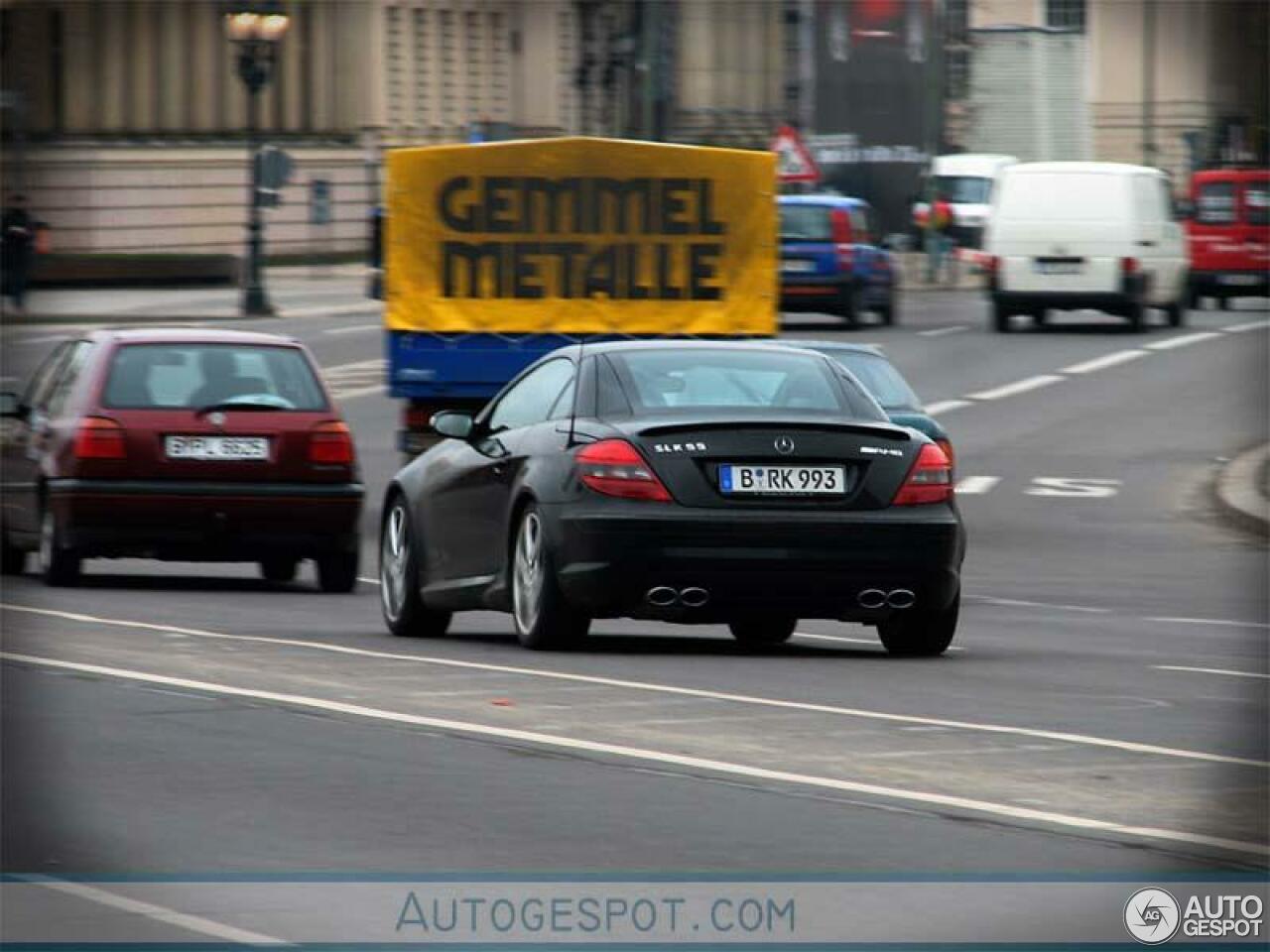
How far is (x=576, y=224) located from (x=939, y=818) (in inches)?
609

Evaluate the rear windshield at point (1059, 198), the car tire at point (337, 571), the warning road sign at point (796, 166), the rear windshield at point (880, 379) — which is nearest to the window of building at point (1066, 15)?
the car tire at point (337, 571)

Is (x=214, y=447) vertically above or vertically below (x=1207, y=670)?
above

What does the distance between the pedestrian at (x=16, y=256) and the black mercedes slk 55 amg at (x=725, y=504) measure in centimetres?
476

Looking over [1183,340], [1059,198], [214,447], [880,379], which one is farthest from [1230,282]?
[214,447]

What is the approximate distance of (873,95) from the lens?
87.2 feet

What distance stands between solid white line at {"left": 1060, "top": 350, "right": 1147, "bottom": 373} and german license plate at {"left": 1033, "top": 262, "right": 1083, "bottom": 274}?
1.91 metres

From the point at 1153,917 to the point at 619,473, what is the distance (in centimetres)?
694

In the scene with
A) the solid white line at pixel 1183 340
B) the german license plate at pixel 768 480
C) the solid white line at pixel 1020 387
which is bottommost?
the solid white line at pixel 1020 387

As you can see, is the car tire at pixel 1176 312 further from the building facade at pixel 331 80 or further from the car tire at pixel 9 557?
the car tire at pixel 9 557

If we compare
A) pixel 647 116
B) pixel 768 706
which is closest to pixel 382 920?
pixel 768 706

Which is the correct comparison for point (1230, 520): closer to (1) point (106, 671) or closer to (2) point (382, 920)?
(1) point (106, 671)

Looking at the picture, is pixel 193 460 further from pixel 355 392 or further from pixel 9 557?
pixel 355 392

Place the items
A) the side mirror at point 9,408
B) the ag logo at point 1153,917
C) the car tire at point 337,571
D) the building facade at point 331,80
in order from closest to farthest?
the ag logo at point 1153,917 → the building facade at point 331,80 → the side mirror at point 9,408 → the car tire at point 337,571

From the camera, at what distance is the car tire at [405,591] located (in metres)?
13.2
